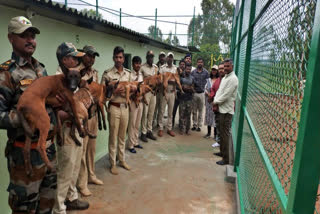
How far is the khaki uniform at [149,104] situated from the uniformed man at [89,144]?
226 centimetres

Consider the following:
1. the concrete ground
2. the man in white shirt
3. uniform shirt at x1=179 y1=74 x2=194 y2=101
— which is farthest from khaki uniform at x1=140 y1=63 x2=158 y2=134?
the man in white shirt

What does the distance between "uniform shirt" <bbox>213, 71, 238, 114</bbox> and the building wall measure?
246 centimetres

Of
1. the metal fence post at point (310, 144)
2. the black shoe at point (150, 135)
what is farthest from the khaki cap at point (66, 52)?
the black shoe at point (150, 135)

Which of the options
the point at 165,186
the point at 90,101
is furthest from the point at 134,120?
the point at 90,101

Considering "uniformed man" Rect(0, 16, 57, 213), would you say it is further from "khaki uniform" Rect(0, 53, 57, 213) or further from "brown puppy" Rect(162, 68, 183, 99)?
"brown puppy" Rect(162, 68, 183, 99)

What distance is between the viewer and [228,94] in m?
4.41

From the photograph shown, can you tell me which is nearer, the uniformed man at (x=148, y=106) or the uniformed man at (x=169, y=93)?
the uniformed man at (x=148, y=106)

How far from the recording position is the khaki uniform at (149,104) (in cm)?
567

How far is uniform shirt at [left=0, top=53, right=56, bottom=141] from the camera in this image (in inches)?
69.8

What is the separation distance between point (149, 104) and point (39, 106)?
4366 millimetres

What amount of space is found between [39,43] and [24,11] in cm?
44

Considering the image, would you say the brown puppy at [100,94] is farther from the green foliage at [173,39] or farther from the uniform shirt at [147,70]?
the green foliage at [173,39]

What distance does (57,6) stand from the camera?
9.49 ft

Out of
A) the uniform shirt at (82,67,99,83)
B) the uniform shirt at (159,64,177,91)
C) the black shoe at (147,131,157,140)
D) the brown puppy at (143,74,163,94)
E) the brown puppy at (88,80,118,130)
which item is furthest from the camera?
the uniform shirt at (159,64,177,91)
